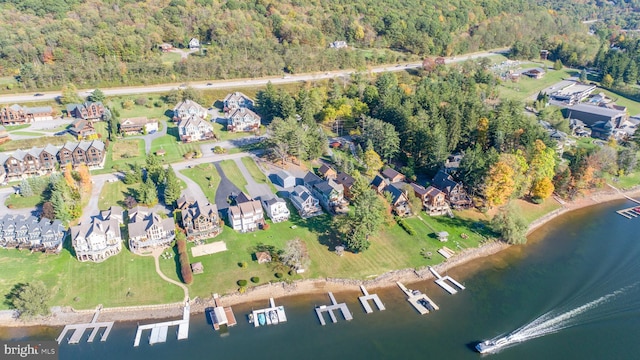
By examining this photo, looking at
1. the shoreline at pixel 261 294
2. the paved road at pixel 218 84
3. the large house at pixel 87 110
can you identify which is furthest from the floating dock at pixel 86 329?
the paved road at pixel 218 84

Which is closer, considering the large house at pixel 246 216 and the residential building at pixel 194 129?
the large house at pixel 246 216

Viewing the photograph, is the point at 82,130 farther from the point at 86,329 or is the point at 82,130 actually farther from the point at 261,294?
the point at 261,294

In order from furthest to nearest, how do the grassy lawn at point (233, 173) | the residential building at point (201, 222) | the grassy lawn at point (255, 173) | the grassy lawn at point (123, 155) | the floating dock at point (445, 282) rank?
the grassy lawn at point (123, 155) → the grassy lawn at point (255, 173) → the grassy lawn at point (233, 173) → the residential building at point (201, 222) → the floating dock at point (445, 282)

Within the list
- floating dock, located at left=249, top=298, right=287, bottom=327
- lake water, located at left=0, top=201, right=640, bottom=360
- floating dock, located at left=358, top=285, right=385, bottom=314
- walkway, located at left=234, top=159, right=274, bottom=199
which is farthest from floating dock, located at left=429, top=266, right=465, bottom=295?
walkway, located at left=234, top=159, right=274, bottom=199

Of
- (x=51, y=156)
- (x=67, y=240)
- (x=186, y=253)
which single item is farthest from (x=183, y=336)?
(x=51, y=156)

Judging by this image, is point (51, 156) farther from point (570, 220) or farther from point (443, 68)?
point (443, 68)

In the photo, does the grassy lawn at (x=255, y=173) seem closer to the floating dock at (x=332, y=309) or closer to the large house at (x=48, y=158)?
the floating dock at (x=332, y=309)

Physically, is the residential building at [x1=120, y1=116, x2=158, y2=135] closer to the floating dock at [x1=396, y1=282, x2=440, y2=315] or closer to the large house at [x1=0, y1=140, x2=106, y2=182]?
the large house at [x1=0, y1=140, x2=106, y2=182]
